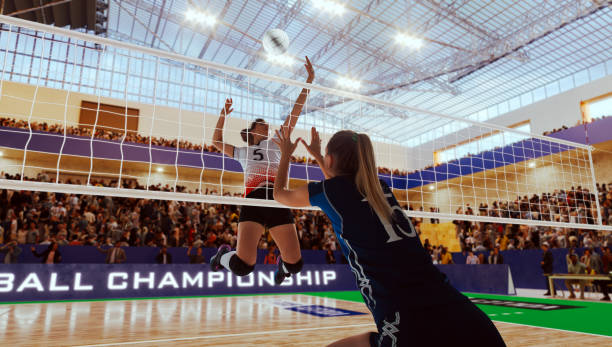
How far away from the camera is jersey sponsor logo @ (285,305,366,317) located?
6.19 metres

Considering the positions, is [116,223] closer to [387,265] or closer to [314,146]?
[314,146]

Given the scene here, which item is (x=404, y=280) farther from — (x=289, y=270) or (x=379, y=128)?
(x=379, y=128)

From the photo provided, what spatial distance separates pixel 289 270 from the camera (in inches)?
142

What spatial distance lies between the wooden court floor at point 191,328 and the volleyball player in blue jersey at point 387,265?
2.71m

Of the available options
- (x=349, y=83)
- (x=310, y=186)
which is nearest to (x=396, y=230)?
(x=310, y=186)

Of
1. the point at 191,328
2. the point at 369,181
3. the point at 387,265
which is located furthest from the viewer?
the point at 191,328

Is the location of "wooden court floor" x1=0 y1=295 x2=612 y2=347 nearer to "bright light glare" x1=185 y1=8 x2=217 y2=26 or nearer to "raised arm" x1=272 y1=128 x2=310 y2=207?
"raised arm" x1=272 y1=128 x2=310 y2=207

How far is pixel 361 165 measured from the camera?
1.61 meters

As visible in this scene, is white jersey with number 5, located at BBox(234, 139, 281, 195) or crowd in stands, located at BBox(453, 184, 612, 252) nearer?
white jersey with number 5, located at BBox(234, 139, 281, 195)

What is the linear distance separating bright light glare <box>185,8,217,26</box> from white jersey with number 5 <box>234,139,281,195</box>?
61.9 ft

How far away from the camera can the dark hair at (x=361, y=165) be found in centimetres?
153

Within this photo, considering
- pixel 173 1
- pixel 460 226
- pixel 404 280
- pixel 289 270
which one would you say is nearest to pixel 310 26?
pixel 173 1

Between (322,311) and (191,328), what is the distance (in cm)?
235

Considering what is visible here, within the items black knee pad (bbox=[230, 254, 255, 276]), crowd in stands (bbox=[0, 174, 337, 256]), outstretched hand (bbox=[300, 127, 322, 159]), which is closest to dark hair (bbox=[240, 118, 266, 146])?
black knee pad (bbox=[230, 254, 255, 276])
